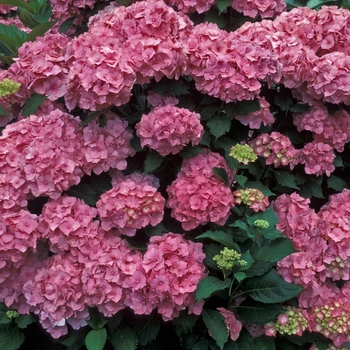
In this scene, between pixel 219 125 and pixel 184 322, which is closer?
pixel 184 322

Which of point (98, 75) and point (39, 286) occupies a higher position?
point (98, 75)

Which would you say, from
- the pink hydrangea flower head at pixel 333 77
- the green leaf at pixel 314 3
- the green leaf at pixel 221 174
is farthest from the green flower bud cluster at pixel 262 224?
the green leaf at pixel 314 3

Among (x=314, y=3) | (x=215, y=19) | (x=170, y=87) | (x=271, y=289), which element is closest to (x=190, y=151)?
(x=170, y=87)

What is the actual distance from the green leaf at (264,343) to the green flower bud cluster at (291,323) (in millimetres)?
102

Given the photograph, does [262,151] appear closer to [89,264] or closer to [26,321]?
[89,264]

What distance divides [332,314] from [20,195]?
1385mm

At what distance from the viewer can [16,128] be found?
2303 millimetres

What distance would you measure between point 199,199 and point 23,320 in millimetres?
896

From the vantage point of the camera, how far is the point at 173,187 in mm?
2248

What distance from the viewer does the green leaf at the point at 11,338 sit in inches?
85.3

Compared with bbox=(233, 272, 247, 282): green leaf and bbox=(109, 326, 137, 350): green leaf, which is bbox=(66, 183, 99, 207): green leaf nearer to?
bbox=(109, 326, 137, 350): green leaf

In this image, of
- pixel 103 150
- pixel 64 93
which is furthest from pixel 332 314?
pixel 64 93

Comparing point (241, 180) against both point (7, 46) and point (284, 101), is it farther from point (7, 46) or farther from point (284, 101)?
point (7, 46)

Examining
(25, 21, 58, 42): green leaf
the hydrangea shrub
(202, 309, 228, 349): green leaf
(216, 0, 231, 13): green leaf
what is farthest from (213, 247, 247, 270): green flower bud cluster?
(25, 21, 58, 42): green leaf
